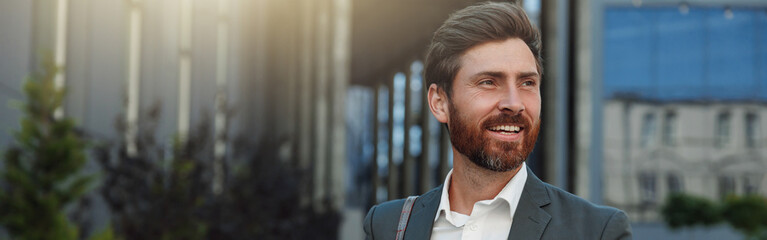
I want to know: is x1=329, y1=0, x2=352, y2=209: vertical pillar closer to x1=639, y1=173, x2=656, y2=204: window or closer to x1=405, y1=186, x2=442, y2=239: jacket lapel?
x1=405, y1=186, x2=442, y2=239: jacket lapel

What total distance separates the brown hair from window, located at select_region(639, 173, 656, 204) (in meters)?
38.5

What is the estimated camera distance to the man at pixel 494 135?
1802 mm

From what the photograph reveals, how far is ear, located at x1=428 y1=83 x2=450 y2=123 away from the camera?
1938 mm

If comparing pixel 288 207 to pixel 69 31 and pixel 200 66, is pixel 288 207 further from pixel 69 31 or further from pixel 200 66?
pixel 69 31

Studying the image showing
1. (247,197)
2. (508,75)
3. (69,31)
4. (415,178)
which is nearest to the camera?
(508,75)

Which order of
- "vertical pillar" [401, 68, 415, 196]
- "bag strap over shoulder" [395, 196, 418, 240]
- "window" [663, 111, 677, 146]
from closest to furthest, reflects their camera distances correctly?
"bag strap over shoulder" [395, 196, 418, 240] < "vertical pillar" [401, 68, 415, 196] < "window" [663, 111, 677, 146]

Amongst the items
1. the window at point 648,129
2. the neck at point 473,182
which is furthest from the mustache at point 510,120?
the window at point 648,129

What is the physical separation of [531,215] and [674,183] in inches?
1562

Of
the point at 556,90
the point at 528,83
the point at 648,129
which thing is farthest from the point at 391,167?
the point at 528,83

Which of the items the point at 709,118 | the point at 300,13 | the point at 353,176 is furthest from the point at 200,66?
the point at 353,176

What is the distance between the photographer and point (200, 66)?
11.8 m

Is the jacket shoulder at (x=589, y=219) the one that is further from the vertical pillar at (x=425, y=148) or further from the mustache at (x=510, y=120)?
the vertical pillar at (x=425, y=148)

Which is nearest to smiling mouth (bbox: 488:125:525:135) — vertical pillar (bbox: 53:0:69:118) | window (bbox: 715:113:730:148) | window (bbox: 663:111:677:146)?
vertical pillar (bbox: 53:0:69:118)

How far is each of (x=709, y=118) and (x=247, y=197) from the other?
35.9 m
